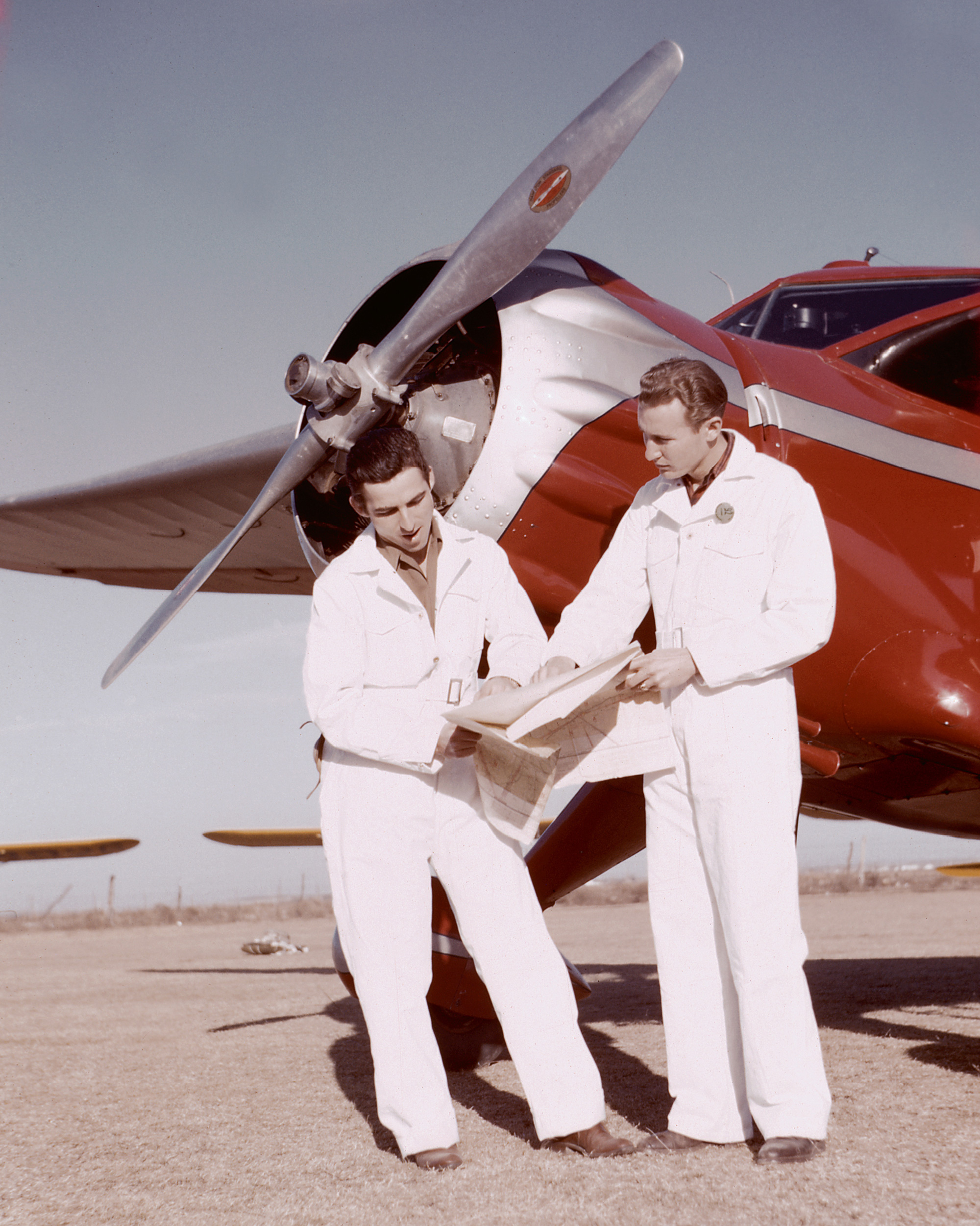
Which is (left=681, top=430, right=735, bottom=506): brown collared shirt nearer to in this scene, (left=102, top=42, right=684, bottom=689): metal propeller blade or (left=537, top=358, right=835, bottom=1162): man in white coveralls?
(left=537, top=358, right=835, bottom=1162): man in white coveralls

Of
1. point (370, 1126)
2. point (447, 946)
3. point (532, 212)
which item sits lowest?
point (370, 1126)

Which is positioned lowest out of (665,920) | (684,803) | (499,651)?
(665,920)

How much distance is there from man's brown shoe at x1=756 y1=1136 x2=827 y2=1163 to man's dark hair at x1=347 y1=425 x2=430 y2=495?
6.00 feet

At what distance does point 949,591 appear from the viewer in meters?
3.92

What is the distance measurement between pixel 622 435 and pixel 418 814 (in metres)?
1.36

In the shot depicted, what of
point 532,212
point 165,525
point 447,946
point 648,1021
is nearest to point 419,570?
point 532,212

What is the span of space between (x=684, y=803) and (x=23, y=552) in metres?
5.47

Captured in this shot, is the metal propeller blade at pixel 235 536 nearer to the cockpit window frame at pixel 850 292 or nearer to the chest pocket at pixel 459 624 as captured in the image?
the chest pocket at pixel 459 624

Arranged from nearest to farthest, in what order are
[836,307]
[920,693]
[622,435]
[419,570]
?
[419,570] < [622,435] < [920,693] < [836,307]

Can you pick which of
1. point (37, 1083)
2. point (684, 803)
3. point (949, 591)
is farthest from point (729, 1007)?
point (37, 1083)

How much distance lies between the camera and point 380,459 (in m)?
2.85

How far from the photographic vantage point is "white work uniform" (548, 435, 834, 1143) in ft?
8.34

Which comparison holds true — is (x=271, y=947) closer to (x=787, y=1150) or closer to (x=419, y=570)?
(x=419, y=570)

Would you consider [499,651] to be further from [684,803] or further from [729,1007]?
[729,1007]
